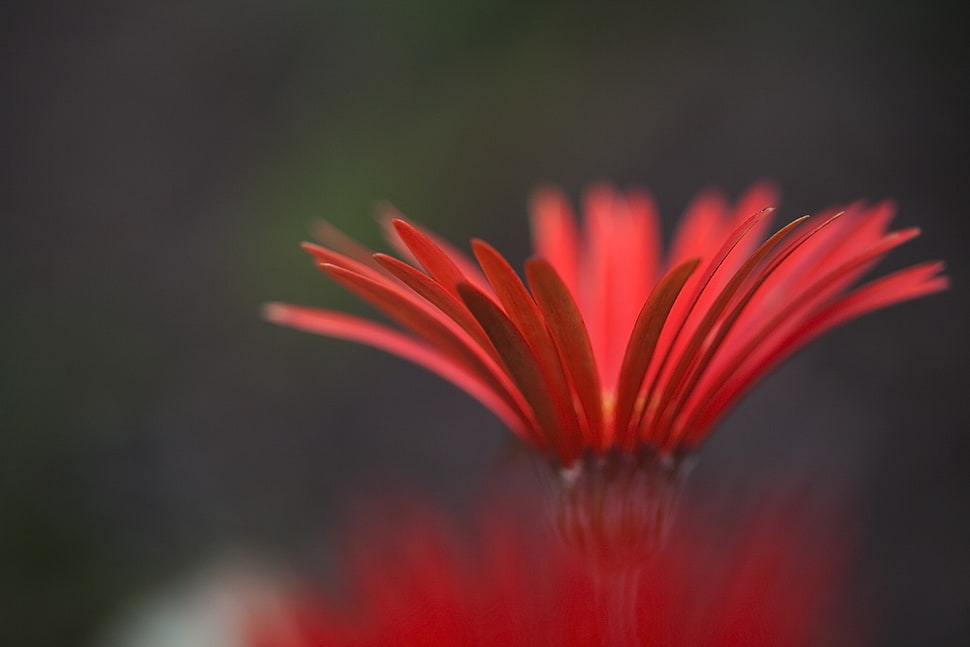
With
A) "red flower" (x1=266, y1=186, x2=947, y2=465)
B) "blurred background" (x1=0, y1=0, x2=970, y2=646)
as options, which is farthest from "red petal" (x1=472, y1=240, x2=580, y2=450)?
"blurred background" (x1=0, y1=0, x2=970, y2=646)

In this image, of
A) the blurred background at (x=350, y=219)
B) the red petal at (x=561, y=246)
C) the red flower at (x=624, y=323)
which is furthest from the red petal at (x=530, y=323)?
the blurred background at (x=350, y=219)

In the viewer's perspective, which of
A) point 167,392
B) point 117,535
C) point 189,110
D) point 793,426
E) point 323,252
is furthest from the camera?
point 189,110

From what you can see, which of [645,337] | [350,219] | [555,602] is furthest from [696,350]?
[350,219]

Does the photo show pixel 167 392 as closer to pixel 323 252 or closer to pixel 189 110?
Result: pixel 189 110

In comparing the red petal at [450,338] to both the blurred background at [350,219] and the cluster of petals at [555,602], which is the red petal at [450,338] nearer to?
the cluster of petals at [555,602]

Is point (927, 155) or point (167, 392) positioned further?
point (167, 392)

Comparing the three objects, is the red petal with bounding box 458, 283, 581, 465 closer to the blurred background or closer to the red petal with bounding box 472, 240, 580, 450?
the red petal with bounding box 472, 240, 580, 450

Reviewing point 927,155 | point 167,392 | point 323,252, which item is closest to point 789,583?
point 323,252
